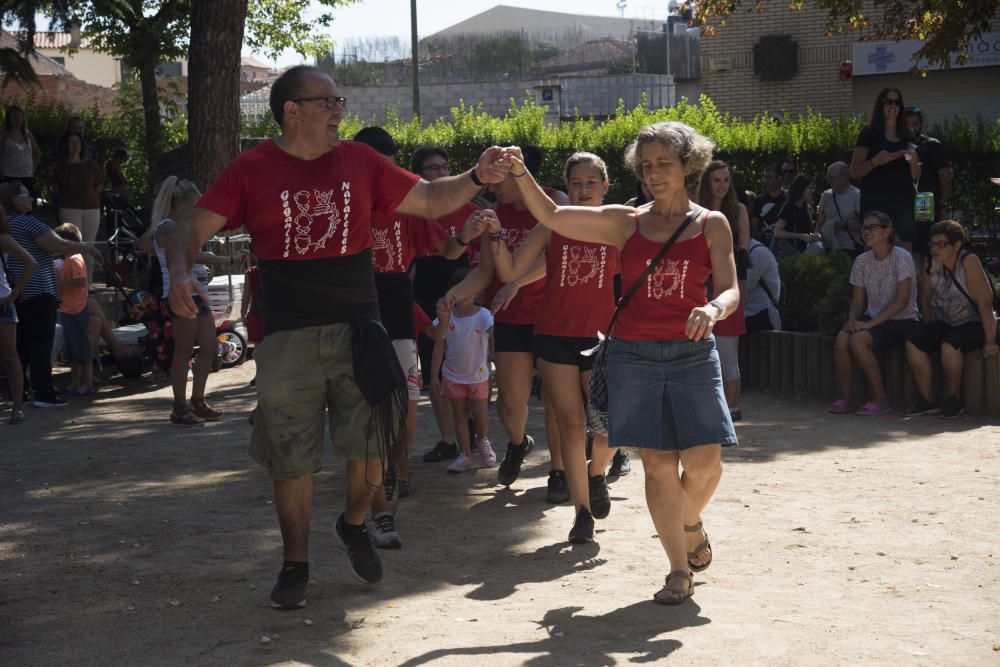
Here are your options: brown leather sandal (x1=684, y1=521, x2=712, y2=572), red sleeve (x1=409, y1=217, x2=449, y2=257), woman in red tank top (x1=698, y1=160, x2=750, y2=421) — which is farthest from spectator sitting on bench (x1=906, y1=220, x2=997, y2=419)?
brown leather sandal (x1=684, y1=521, x2=712, y2=572)

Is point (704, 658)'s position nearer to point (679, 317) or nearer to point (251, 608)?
point (679, 317)

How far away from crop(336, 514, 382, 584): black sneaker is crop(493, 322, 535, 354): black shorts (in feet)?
6.50

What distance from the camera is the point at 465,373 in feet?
28.4

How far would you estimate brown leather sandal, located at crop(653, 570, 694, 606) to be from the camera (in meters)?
5.49

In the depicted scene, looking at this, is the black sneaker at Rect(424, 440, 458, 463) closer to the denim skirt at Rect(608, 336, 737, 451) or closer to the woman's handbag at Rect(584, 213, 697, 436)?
the woman's handbag at Rect(584, 213, 697, 436)

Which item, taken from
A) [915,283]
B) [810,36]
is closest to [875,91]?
[810,36]

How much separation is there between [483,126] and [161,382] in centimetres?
1142

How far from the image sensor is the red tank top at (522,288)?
7.52 meters

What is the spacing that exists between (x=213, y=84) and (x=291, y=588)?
30.9 feet

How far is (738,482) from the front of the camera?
26.9ft

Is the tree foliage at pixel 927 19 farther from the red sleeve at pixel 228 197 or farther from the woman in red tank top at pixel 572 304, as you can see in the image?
the red sleeve at pixel 228 197

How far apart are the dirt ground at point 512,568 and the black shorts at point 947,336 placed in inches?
34.9

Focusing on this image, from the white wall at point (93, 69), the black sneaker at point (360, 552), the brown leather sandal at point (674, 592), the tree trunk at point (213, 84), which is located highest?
the white wall at point (93, 69)

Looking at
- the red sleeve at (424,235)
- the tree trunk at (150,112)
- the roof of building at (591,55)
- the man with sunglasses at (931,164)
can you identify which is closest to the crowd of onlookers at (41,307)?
the red sleeve at (424,235)
